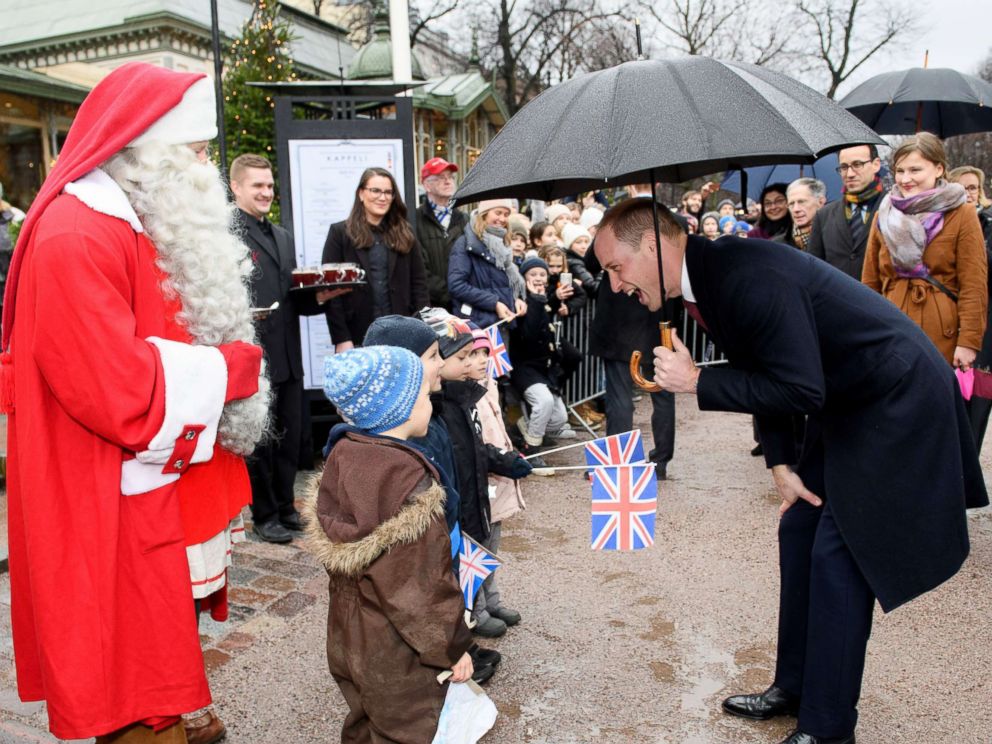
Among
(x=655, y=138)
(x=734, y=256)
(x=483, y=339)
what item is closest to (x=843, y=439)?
(x=734, y=256)

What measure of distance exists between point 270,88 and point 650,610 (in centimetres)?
501

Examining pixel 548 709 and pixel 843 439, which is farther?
pixel 548 709

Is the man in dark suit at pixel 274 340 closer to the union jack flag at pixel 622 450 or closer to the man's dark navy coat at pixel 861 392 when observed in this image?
the union jack flag at pixel 622 450

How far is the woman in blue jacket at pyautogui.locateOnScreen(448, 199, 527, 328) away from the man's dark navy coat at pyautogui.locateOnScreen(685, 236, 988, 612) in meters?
3.69

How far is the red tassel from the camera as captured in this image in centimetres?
230

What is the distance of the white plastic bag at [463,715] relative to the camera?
2.52 m

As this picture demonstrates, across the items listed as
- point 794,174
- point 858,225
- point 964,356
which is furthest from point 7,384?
point 794,174

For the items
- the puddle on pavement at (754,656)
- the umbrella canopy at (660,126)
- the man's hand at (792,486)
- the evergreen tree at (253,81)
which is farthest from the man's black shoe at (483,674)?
the evergreen tree at (253,81)

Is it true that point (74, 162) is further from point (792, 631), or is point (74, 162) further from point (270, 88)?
point (270, 88)

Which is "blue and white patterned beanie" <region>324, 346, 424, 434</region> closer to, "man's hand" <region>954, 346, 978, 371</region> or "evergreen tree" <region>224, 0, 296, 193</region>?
"man's hand" <region>954, 346, 978, 371</region>

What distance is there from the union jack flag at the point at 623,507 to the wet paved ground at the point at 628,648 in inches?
26.2

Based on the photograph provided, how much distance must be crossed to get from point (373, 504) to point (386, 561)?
165 millimetres

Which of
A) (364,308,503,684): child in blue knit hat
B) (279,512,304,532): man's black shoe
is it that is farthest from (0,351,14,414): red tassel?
(279,512,304,532): man's black shoe

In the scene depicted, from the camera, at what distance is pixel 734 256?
2668 mm
